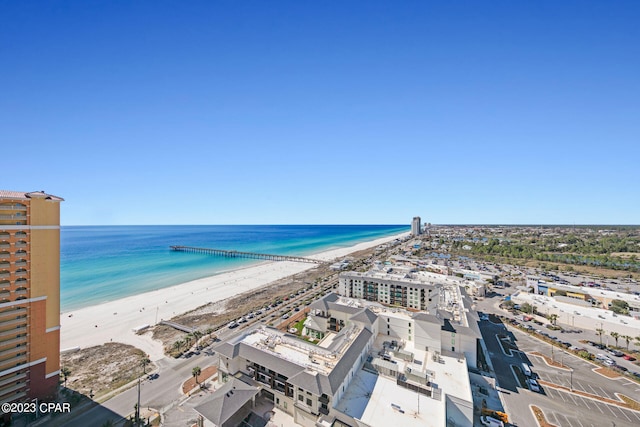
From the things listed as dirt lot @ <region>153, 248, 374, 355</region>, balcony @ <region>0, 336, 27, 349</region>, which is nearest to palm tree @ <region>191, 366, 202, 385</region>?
dirt lot @ <region>153, 248, 374, 355</region>

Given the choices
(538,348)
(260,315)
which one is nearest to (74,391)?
(260,315)

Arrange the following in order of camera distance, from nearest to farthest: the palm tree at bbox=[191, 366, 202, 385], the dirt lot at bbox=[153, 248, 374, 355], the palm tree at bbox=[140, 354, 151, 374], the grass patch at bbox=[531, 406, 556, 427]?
the grass patch at bbox=[531, 406, 556, 427] → the palm tree at bbox=[191, 366, 202, 385] → the palm tree at bbox=[140, 354, 151, 374] → the dirt lot at bbox=[153, 248, 374, 355]

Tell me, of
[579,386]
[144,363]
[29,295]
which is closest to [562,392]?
[579,386]

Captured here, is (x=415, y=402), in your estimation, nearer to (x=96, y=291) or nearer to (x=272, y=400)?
(x=272, y=400)

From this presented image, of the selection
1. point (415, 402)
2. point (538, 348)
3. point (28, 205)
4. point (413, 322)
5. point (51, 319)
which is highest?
point (28, 205)

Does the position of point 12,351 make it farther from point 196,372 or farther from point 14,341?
point 196,372

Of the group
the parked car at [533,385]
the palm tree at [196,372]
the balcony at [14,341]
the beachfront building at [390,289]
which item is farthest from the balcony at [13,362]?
the parked car at [533,385]

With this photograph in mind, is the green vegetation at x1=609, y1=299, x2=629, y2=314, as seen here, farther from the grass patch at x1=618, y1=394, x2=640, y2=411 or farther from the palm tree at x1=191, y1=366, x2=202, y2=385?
the palm tree at x1=191, y1=366, x2=202, y2=385
